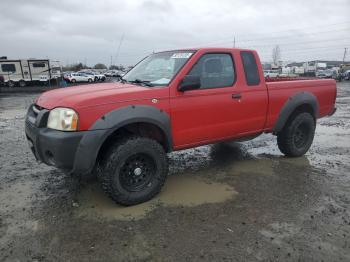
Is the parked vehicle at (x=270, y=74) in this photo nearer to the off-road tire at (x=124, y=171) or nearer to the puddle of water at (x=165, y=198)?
the puddle of water at (x=165, y=198)

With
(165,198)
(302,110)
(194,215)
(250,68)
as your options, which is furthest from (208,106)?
(302,110)

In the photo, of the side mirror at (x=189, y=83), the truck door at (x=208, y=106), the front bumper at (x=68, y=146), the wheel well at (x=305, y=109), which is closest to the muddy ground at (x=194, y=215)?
the front bumper at (x=68, y=146)

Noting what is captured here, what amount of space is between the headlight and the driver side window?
171cm

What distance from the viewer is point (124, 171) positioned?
13.7ft

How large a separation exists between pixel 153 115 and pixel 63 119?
1.04 metres

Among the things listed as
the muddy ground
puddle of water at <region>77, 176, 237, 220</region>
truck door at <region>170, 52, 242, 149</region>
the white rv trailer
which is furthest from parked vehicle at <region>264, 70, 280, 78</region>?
the white rv trailer

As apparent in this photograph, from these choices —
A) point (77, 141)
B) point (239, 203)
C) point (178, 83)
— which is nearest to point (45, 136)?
point (77, 141)

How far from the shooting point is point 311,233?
141 inches

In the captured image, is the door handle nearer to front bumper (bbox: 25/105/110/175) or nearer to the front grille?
front bumper (bbox: 25/105/110/175)

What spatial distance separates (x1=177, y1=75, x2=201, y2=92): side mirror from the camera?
4312 mm

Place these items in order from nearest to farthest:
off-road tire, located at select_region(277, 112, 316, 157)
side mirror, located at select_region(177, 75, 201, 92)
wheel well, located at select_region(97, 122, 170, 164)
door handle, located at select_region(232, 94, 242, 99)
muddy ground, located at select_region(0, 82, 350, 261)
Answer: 1. muddy ground, located at select_region(0, 82, 350, 261)
2. wheel well, located at select_region(97, 122, 170, 164)
3. side mirror, located at select_region(177, 75, 201, 92)
4. door handle, located at select_region(232, 94, 242, 99)
5. off-road tire, located at select_region(277, 112, 316, 157)

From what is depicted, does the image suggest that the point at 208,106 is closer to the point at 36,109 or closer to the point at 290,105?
the point at 290,105

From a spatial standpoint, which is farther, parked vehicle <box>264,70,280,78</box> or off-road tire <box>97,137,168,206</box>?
parked vehicle <box>264,70,280,78</box>

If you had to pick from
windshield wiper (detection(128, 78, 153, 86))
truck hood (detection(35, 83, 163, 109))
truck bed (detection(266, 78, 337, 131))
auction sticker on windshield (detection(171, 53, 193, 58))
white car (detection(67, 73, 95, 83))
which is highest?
auction sticker on windshield (detection(171, 53, 193, 58))
